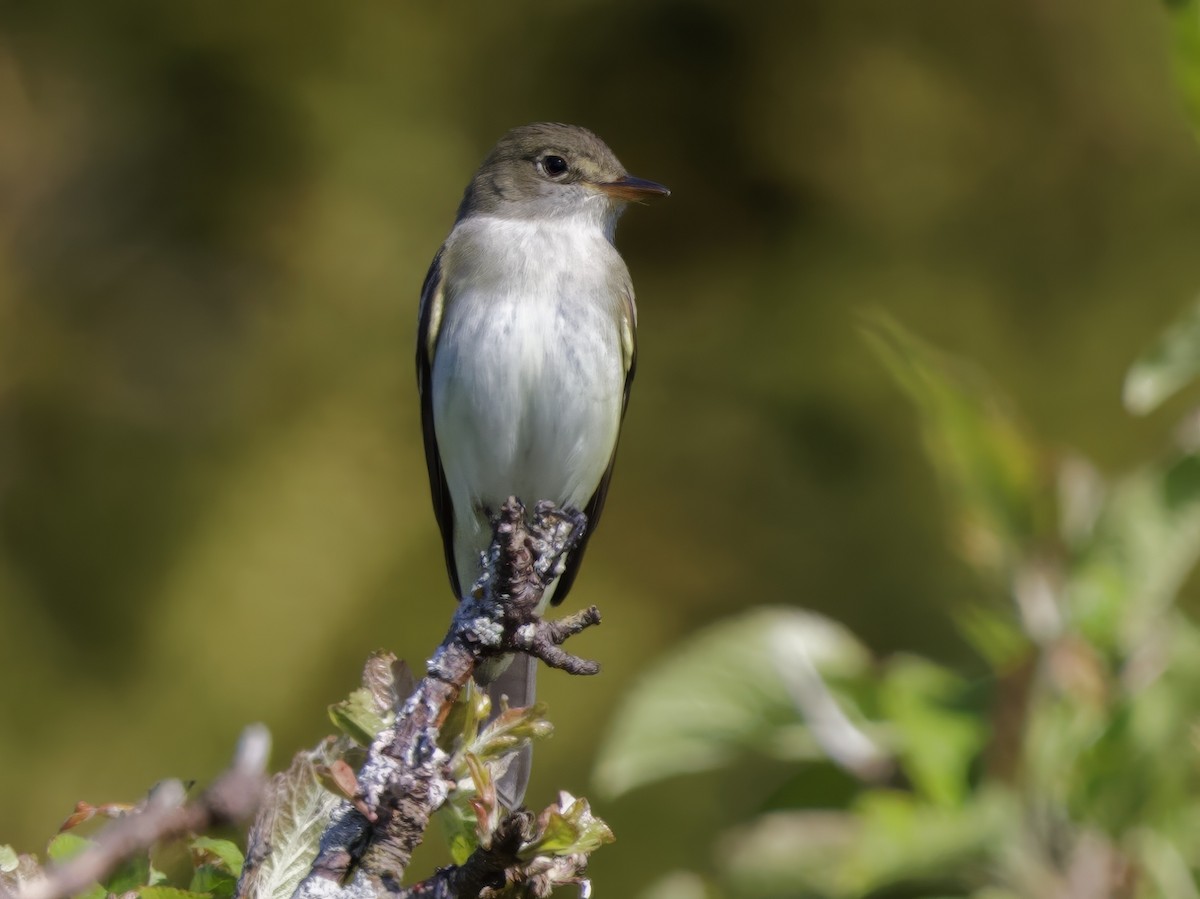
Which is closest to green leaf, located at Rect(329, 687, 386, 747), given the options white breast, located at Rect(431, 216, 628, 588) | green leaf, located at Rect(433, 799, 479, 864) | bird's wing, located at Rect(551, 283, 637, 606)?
green leaf, located at Rect(433, 799, 479, 864)

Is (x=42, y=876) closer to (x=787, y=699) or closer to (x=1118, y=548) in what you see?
(x=787, y=699)

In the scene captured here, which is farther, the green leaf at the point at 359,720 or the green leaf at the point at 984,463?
the green leaf at the point at 984,463

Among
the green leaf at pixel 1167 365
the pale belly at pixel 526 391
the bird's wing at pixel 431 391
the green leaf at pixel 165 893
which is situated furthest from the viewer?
the bird's wing at pixel 431 391

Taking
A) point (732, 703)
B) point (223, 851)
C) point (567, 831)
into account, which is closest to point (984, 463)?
point (732, 703)

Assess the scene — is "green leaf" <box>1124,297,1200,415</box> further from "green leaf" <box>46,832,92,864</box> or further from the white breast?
the white breast

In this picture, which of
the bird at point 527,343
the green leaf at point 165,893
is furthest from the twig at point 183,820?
the bird at point 527,343

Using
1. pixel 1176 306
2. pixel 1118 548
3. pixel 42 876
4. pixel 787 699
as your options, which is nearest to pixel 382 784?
pixel 42 876

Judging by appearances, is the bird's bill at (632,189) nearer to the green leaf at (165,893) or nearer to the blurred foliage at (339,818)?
the blurred foliage at (339,818)

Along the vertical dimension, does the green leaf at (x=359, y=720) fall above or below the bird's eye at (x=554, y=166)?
below

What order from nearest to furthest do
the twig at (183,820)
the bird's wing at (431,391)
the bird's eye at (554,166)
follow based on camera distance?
1. the twig at (183,820)
2. the bird's wing at (431,391)
3. the bird's eye at (554,166)

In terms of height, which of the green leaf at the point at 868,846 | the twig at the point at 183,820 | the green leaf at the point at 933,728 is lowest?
the twig at the point at 183,820
